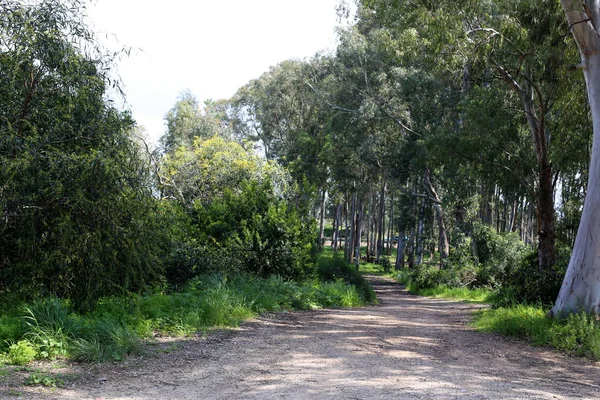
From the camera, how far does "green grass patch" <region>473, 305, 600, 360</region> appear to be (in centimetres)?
867

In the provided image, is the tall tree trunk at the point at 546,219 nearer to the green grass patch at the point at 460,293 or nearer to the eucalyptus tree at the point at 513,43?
the eucalyptus tree at the point at 513,43

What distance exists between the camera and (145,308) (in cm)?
954

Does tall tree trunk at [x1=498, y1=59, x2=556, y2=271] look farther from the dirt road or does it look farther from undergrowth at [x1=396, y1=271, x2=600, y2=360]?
the dirt road

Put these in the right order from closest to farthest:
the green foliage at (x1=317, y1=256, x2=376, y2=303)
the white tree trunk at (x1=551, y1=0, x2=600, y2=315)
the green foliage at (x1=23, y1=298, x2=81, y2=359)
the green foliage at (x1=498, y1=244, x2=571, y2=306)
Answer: the green foliage at (x1=23, y1=298, x2=81, y2=359) < the white tree trunk at (x1=551, y1=0, x2=600, y2=315) < the green foliage at (x1=498, y1=244, x2=571, y2=306) < the green foliage at (x1=317, y1=256, x2=376, y2=303)

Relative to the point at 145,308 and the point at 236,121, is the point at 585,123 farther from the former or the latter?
the point at 236,121

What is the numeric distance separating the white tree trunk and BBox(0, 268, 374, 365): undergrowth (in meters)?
5.89

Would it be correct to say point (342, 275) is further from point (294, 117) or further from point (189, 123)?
point (189, 123)

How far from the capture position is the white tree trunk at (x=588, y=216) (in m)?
9.97

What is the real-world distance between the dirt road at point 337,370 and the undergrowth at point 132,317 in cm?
41

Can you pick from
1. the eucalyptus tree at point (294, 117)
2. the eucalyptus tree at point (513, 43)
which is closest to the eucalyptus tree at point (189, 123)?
the eucalyptus tree at point (294, 117)

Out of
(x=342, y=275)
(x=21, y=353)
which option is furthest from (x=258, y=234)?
(x=21, y=353)

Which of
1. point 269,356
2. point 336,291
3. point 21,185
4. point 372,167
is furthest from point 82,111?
point 372,167

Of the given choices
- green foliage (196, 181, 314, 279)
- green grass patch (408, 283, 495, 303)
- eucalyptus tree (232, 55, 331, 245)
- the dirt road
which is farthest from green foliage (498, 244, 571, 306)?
eucalyptus tree (232, 55, 331, 245)

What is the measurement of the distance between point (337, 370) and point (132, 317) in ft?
11.3
